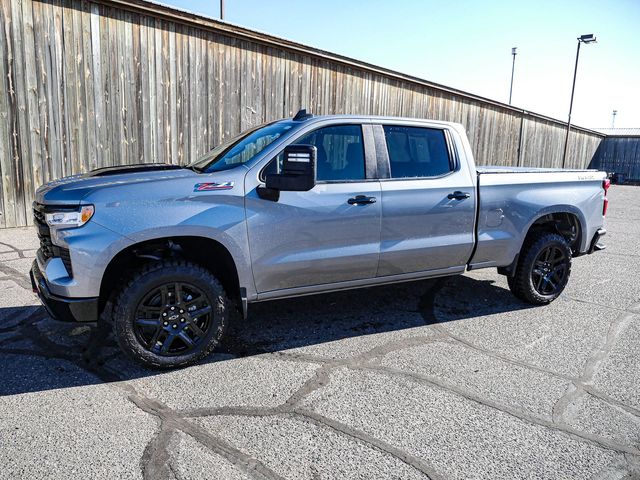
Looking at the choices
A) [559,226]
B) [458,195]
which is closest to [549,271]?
[559,226]

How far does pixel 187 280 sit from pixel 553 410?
8.62ft

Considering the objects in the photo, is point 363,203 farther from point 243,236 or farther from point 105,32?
point 105,32

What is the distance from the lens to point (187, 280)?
3.55 metres

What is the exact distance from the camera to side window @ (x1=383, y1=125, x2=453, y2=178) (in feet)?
14.6

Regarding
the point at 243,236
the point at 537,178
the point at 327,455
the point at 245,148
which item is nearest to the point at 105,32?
the point at 245,148

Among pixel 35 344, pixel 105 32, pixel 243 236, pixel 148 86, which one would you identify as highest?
pixel 105 32

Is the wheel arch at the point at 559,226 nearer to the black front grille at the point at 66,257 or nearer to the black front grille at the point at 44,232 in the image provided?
the black front grille at the point at 66,257

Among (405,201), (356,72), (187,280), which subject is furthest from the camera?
(356,72)

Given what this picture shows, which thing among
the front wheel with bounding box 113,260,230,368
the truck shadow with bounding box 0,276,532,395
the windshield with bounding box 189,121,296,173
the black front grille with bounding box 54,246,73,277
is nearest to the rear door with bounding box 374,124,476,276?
the truck shadow with bounding box 0,276,532,395

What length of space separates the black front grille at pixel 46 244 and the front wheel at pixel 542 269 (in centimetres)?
429

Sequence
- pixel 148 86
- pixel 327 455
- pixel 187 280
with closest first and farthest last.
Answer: pixel 327 455
pixel 187 280
pixel 148 86

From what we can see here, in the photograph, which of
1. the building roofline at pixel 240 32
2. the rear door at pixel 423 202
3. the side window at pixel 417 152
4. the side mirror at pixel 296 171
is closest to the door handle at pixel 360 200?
the rear door at pixel 423 202

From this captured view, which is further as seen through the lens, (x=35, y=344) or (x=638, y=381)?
(x=35, y=344)

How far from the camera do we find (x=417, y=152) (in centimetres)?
463
